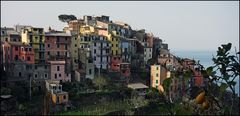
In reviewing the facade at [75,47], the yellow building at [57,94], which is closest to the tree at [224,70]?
the yellow building at [57,94]

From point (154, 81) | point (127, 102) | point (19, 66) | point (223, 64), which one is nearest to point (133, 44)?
point (154, 81)

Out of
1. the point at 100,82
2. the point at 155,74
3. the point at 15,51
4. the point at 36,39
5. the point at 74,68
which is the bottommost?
the point at 100,82

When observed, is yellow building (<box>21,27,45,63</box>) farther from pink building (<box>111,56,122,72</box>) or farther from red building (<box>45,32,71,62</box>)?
pink building (<box>111,56,122,72</box>)

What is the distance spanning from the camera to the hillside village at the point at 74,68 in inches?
1188

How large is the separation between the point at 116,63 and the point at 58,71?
7311 mm

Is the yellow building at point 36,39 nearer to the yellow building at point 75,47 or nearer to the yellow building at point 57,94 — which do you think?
the yellow building at point 75,47

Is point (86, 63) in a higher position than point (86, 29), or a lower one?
lower

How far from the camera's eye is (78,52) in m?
37.7

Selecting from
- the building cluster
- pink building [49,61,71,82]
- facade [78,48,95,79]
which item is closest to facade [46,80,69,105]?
the building cluster

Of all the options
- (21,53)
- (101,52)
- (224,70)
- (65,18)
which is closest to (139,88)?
(101,52)

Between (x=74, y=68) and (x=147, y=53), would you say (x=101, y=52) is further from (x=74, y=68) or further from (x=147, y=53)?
(x=147, y=53)

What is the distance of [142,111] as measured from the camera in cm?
3119

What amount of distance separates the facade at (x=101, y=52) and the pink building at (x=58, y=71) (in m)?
4.85

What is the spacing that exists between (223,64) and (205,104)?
1.65 feet
